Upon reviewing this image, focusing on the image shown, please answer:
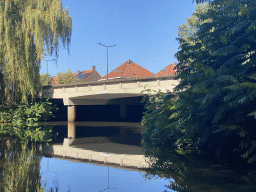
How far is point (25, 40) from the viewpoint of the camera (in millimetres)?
22453

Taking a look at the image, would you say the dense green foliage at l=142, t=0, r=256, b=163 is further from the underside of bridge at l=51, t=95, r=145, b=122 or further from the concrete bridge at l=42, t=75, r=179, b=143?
the underside of bridge at l=51, t=95, r=145, b=122

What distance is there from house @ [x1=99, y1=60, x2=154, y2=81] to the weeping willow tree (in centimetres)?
3590

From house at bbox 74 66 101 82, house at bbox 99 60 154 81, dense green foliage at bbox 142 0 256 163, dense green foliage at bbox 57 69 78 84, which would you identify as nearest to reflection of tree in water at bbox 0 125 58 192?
dense green foliage at bbox 142 0 256 163

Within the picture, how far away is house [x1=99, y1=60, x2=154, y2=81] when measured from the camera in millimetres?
60469

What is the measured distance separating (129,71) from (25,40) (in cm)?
4025

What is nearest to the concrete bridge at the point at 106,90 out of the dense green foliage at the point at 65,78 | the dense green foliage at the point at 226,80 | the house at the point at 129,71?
the dense green foliage at the point at 226,80

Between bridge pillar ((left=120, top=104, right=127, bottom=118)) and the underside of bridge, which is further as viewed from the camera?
bridge pillar ((left=120, top=104, right=127, bottom=118))

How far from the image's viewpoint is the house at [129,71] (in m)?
60.5

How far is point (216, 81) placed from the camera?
649cm

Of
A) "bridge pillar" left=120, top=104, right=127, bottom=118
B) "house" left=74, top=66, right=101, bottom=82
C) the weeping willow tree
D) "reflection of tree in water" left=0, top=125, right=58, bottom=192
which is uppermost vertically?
"house" left=74, top=66, right=101, bottom=82

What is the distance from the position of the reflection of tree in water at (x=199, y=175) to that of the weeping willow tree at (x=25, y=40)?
18.1 meters

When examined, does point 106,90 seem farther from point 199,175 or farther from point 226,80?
point 199,175

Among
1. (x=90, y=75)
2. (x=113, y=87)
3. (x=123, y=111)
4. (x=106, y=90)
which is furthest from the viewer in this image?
(x=90, y=75)

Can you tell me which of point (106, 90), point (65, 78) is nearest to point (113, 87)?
point (106, 90)
